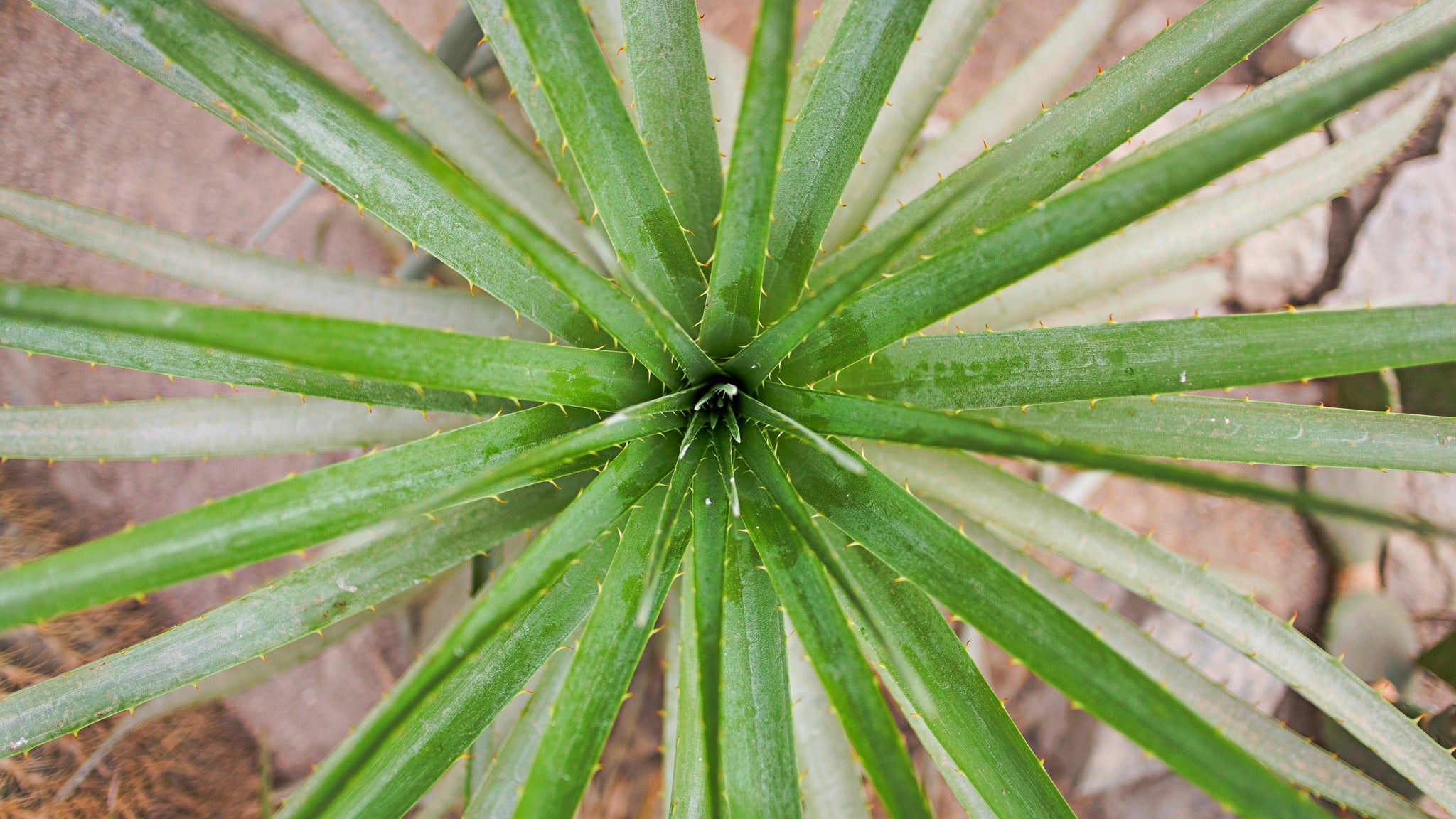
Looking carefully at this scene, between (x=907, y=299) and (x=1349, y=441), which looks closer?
(x=907, y=299)

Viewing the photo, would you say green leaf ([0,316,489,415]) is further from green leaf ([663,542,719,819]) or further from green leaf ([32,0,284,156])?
green leaf ([663,542,719,819])

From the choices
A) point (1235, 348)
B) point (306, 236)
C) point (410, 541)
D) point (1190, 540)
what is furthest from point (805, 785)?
point (306, 236)

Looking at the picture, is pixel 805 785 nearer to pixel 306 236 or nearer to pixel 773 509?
pixel 773 509

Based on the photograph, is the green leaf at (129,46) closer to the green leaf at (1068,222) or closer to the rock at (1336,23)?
the green leaf at (1068,222)

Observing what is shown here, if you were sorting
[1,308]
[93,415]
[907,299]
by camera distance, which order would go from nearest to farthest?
1. [1,308]
2. [907,299]
3. [93,415]

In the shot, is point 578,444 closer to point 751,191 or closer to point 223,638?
point 751,191

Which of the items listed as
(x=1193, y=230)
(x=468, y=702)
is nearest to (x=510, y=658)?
(x=468, y=702)
